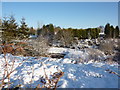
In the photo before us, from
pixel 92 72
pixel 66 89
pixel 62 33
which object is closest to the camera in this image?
pixel 66 89

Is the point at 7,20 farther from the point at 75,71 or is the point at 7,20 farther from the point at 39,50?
the point at 75,71

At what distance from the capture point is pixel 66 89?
116 inches

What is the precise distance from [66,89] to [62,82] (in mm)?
265

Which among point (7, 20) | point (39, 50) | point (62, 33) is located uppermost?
point (7, 20)

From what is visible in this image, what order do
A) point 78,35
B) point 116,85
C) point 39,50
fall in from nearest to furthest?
point 116,85, point 39,50, point 78,35

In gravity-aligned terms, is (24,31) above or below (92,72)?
above

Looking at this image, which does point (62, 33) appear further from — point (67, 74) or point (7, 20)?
point (67, 74)

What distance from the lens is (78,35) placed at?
27859 mm

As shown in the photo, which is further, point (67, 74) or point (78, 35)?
point (78, 35)

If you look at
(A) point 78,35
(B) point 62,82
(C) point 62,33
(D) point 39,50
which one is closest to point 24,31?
(C) point 62,33

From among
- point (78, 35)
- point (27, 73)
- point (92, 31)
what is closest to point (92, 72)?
point (27, 73)

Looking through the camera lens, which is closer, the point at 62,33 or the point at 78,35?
the point at 62,33

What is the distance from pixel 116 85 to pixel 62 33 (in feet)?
64.5

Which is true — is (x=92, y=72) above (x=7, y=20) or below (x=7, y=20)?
below
